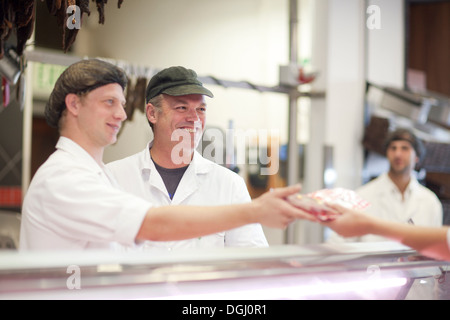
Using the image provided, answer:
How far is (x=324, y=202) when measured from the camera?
94cm

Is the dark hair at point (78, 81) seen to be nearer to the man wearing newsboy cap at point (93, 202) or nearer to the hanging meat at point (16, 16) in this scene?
the man wearing newsboy cap at point (93, 202)

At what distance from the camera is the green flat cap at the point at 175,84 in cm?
97

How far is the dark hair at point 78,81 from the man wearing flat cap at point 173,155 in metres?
0.10

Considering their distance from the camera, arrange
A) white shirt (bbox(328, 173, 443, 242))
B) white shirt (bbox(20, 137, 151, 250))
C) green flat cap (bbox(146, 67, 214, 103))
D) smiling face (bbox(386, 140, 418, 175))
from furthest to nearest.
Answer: smiling face (bbox(386, 140, 418, 175)), white shirt (bbox(328, 173, 443, 242)), green flat cap (bbox(146, 67, 214, 103)), white shirt (bbox(20, 137, 151, 250))

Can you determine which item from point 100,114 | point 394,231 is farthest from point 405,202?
point 100,114

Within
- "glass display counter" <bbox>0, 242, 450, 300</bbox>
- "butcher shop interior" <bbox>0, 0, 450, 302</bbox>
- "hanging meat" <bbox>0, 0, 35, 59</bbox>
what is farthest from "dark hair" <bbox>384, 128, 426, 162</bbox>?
"hanging meat" <bbox>0, 0, 35, 59</bbox>

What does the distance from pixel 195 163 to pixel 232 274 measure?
26 cm

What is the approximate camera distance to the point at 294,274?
887 mm

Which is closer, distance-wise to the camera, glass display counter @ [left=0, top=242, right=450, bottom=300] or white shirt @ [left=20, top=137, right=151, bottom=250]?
glass display counter @ [left=0, top=242, right=450, bottom=300]

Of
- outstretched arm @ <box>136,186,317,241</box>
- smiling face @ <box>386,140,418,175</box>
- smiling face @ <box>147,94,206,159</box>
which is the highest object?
smiling face @ <box>147,94,206,159</box>

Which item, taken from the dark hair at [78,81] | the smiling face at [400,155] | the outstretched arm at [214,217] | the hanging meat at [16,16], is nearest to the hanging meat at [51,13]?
the hanging meat at [16,16]

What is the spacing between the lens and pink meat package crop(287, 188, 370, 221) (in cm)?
89

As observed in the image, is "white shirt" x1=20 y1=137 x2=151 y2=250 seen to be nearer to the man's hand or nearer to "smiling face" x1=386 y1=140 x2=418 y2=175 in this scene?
the man's hand

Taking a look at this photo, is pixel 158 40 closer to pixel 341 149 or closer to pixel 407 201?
pixel 407 201
